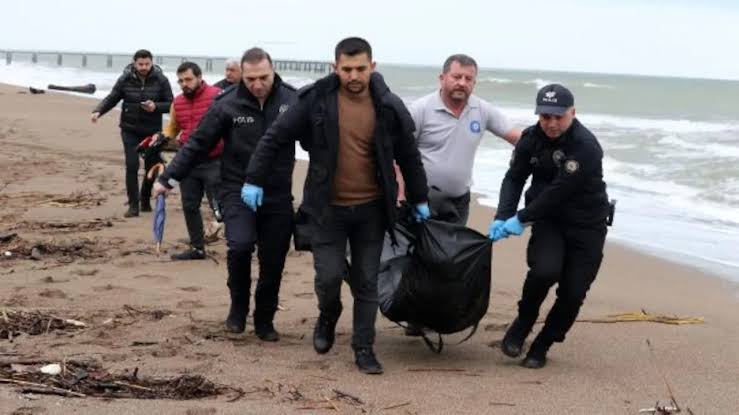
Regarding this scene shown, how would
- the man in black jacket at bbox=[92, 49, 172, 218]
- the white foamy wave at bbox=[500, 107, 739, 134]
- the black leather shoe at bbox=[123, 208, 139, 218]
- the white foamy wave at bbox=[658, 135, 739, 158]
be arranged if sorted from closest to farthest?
1. the man in black jacket at bbox=[92, 49, 172, 218]
2. the black leather shoe at bbox=[123, 208, 139, 218]
3. the white foamy wave at bbox=[658, 135, 739, 158]
4. the white foamy wave at bbox=[500, 107, 739, 134]

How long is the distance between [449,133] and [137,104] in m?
4.80

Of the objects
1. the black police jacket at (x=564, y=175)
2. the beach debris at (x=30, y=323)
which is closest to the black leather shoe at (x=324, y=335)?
the black police jacket at (x=564, y=175)

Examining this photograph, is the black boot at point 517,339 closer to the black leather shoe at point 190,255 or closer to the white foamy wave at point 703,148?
the black leather shoe at point 190,255

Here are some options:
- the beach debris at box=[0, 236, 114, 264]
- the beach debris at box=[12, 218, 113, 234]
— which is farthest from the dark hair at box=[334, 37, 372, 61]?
the beach debris at box=[12, 218, 113, 234]

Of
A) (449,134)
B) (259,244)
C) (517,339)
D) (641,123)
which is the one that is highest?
(449,134)

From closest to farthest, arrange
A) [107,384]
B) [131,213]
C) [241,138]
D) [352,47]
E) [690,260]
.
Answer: [107,384]
[352,47]
[241,138]
[690,260]
[131,213]

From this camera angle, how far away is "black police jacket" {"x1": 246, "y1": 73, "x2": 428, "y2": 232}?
4.36 meters

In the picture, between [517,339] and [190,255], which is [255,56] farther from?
[190,255]

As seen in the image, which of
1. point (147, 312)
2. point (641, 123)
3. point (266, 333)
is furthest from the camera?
point (641, 123)

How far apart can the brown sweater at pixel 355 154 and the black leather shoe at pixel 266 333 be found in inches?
40.1

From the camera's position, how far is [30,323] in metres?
4.98

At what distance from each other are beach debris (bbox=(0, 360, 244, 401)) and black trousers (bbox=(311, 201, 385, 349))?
769 mm

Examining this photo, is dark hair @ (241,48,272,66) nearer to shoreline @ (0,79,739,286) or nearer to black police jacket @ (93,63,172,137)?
black police jacket @ (93,63,172,137)

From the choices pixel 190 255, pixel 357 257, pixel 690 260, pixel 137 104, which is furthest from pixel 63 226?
pixel 690 260
